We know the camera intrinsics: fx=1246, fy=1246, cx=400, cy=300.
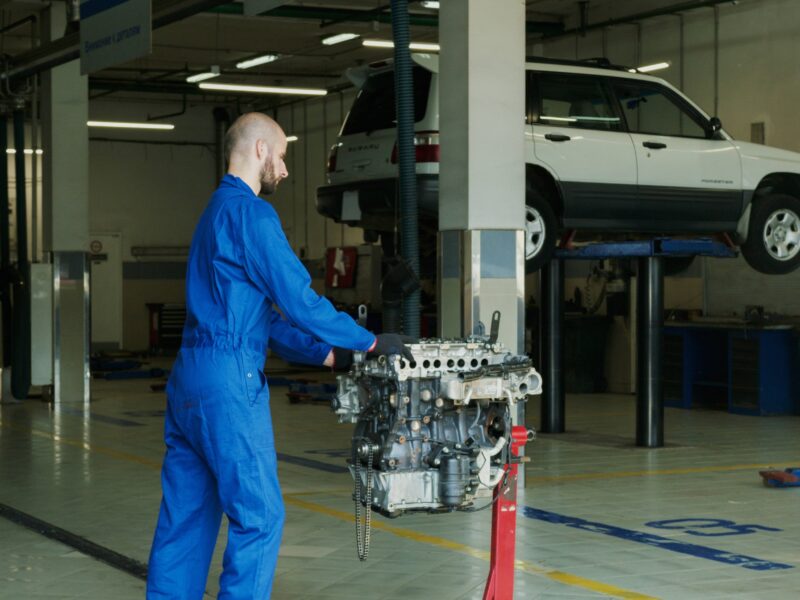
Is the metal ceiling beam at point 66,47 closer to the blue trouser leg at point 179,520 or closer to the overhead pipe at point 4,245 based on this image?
the overhead pipe at point 4,245

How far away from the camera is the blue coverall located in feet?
12.6

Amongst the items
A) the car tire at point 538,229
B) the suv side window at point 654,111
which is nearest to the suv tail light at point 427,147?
the car tire at point 538,229

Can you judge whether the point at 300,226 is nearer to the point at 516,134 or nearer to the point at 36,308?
the point at 36,308

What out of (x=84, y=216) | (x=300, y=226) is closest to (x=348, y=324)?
(x=84, y=216)

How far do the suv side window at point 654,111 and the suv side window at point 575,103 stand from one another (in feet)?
0.53

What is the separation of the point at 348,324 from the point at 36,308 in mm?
11484

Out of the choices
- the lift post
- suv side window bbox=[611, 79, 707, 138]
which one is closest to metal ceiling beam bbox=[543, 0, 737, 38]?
suv side window bbox=[611, 79, 707, 138]

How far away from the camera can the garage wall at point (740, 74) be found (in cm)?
1518

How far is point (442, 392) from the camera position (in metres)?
4.32

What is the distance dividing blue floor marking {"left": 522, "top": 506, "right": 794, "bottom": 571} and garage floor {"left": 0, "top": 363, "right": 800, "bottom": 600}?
0.01 m

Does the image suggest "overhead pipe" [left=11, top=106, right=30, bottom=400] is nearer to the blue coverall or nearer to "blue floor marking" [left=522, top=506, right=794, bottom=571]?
"blue floor marking" [left=522, top=506, right=794, bottom=571]

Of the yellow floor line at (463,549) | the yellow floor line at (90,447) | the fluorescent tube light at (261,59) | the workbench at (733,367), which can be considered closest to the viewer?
the yellow floor line at (463,549)

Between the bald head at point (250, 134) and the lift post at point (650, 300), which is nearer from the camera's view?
the bald head at point (250, 134)

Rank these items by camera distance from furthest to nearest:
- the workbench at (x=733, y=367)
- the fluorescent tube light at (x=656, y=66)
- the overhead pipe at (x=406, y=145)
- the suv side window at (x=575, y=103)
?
the fluorescent tube light at (x=656, y=66)
the workbench at (x=733, y=367)
the suv side window at (x=575, y=103)
the overhead pipe at (x=406, y=145)
